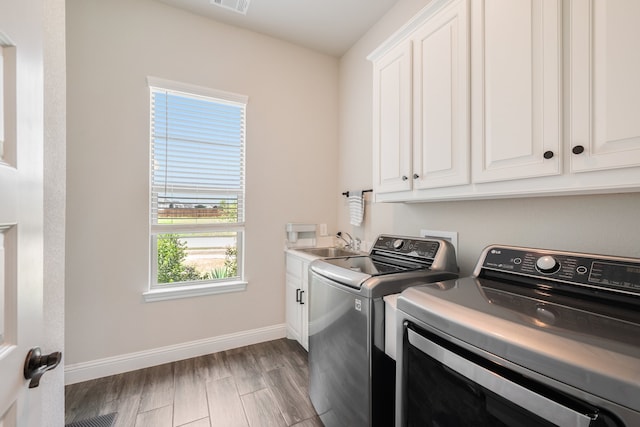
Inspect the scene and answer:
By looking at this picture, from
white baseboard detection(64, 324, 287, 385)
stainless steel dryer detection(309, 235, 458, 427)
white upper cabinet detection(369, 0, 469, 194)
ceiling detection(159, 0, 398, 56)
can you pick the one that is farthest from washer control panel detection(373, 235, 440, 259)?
ceiling detection(159, 0, 398, 56)

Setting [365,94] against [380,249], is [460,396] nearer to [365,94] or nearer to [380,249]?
[380,249]

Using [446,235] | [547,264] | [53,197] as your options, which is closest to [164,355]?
[53,197]

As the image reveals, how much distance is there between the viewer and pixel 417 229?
1.98 m

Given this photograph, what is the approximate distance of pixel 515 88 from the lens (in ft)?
3.45

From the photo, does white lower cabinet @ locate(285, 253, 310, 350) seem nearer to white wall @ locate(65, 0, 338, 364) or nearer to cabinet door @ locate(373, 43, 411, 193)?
white wall @ locate(65, 0, 338, 364)

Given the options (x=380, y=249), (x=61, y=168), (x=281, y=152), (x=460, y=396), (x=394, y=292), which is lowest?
(x=460, y=396)

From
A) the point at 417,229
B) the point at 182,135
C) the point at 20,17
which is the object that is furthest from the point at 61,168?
the point at 417,229

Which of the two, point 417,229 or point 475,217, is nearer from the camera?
point 475,217

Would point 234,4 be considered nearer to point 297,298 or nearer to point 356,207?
point 356,207

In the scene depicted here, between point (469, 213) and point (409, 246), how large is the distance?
416mm

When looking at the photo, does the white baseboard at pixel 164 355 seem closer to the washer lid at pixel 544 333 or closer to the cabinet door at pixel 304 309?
the cabinet door at pixel 304 309

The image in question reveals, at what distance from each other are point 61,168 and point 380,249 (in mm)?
1749

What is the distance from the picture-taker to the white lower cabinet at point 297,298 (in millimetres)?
2281

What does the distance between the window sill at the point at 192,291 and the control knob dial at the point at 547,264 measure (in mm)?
2223
